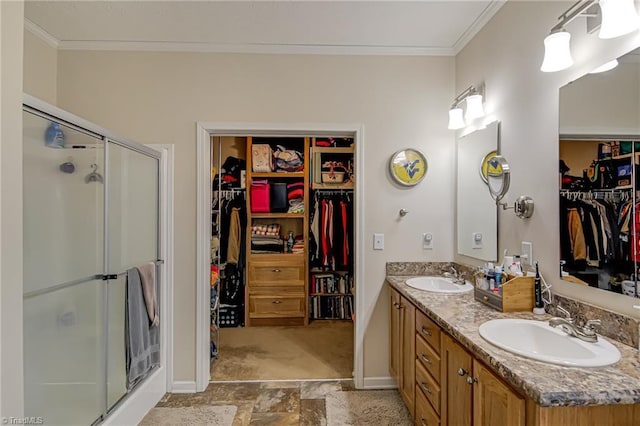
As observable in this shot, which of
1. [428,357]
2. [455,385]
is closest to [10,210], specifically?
[455,385]

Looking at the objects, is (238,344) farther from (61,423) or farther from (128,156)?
(128,156)

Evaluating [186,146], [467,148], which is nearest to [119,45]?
[186,146]

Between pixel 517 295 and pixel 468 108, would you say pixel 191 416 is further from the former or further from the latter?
pixel 468 108

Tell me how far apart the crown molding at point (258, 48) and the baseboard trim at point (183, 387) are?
251 centimetres

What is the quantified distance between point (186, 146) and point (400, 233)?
1.77 metres

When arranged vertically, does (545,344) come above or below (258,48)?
below

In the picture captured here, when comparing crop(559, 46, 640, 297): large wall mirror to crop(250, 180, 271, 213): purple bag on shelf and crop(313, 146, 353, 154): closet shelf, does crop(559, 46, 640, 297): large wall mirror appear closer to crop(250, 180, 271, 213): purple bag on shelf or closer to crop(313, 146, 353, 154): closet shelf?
crop(313, 146, 353, 154): closet shelf

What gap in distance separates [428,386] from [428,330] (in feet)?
0.96

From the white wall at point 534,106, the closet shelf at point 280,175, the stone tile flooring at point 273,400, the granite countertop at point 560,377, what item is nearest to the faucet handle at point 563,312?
the white wall at point 534,106

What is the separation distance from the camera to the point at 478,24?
7.43 ft

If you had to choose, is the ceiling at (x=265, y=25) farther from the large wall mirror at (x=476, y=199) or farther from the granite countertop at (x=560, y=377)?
the granite countertop at (x=560, y=377)

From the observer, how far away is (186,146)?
2580 millimetres

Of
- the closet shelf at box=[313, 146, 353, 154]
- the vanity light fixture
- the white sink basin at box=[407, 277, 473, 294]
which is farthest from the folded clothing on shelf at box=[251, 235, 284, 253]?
the vanity light fixture

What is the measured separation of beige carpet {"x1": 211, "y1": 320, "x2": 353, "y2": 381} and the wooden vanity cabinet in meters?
0.54
